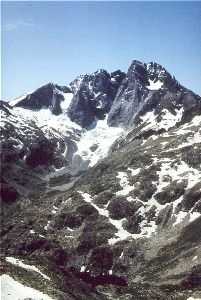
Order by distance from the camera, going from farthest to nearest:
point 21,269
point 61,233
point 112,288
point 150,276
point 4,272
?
point 61,233 → point 150,276 → point 112,288 → point 21,269 → point 4,272

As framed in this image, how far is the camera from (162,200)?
7077 inches

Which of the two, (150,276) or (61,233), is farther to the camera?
(61,233)

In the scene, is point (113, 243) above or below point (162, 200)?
below

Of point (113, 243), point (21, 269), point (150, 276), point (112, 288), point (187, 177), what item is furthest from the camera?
point (187, 177)

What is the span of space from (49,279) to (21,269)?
9.64 ft

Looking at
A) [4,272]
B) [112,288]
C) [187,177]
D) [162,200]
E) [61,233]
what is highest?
[187,177]

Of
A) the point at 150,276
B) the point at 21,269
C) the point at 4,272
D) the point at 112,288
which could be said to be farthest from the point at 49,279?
the point at 150,276

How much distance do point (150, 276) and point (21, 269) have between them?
90.4m

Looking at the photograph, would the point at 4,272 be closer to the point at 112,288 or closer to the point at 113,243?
the point at 112,288

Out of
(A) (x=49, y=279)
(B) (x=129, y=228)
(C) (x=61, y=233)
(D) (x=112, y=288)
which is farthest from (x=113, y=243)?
(A) (x=49, y=279)

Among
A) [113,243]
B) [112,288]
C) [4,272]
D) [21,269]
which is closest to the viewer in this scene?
[4,272]

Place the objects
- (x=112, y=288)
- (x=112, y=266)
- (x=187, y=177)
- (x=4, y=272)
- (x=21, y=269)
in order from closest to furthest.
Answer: (x=4, y=272) < (x=21, y=269) < (x=112, y=288) < (x=112, y=266) < (x=187, y=177)

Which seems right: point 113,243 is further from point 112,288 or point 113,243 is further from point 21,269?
point 21,269

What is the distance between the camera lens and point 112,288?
94.3m
